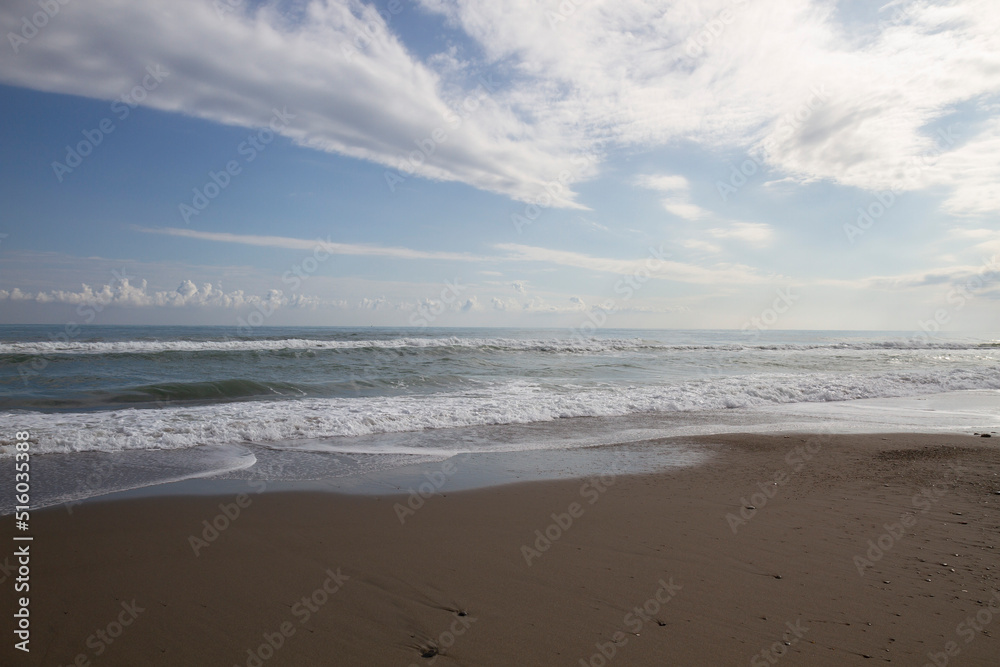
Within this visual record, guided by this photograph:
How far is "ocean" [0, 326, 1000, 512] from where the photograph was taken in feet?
25.7

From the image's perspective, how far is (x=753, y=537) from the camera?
195 inches

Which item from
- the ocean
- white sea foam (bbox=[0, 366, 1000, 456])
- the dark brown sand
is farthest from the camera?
white sea foam (bbox=[0, 366, 1000, 456])

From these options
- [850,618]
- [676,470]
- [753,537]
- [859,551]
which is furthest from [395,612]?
[676,470]

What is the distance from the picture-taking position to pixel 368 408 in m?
11.9

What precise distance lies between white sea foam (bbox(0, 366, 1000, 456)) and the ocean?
45mm

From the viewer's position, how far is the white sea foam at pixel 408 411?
8766mm

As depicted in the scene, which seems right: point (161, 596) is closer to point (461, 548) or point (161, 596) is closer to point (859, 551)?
point (461, 548)

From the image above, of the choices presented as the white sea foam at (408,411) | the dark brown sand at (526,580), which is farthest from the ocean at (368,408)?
the dark brown sand at (526,580)

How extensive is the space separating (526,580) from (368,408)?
858 centimetres

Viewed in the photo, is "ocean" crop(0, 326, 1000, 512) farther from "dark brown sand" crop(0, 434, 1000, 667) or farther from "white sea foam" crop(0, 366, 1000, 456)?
"dark brown sand" crop(0, 434, 1000, 667)

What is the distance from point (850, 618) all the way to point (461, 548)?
10.3ft

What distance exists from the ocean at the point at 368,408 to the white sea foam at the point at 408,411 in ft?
0.15

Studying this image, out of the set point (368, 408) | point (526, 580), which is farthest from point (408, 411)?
point (526, 580)

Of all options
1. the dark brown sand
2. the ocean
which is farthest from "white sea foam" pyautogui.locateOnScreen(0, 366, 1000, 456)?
the dark brown sand
